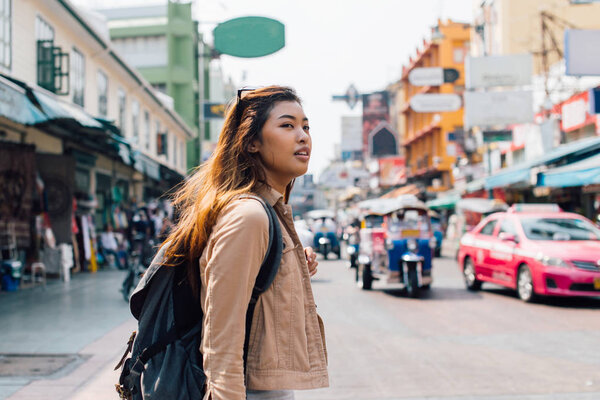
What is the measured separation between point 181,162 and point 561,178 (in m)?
29.0

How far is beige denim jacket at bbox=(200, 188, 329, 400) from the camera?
1821 millimetres

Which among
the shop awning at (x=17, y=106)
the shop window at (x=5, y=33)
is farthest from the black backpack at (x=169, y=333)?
the shop window at (x=5, y=33)

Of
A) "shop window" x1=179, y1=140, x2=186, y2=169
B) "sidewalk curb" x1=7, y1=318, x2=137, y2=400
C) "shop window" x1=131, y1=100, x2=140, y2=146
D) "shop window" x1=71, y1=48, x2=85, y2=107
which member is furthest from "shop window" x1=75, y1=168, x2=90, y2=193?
"shop window" x1=179, y1=140, x2=186, y2=169

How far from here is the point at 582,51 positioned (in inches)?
437

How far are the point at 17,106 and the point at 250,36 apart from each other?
5402 millimetres

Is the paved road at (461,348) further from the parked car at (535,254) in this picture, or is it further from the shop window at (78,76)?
the shop window at (78,76)

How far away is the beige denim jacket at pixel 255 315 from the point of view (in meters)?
1.82

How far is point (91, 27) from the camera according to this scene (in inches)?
671

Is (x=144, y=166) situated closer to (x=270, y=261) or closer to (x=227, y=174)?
(x=227, y=174)

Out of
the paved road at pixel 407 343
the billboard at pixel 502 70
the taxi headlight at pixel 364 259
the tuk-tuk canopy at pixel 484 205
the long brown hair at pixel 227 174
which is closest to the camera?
the long brown hair at pixel 227 174

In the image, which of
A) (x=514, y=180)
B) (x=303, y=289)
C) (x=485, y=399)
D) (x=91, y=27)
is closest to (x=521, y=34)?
(x=514, y=180)

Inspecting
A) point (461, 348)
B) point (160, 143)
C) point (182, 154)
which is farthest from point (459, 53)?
Answer: point (461, 348)

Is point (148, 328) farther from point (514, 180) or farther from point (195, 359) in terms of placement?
point (514, 180)

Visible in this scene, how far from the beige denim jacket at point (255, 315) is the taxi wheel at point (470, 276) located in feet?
36.2
